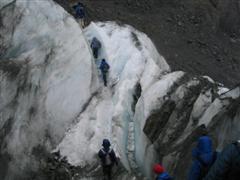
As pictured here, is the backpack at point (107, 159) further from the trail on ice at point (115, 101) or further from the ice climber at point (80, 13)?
the ice climber at point (80, 13)

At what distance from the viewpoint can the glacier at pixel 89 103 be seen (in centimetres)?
1571

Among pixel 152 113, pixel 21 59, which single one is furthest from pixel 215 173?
pixel 21 59

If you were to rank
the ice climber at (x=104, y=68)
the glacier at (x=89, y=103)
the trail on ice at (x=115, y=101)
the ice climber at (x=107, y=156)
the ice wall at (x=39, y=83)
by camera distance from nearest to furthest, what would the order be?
1. the ice climber at (x=107, y=156)
2. the glacier at (x=89, y=103)
3. the trail on ice at (x=115, y=101)
4. the ice wall at (x=39, y=83)
5. the ice climber at (x=104, y=68)

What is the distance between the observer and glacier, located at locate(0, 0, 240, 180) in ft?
51.5

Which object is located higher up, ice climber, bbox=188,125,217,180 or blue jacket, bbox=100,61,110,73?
ice climber, bbox=188,125,217,180

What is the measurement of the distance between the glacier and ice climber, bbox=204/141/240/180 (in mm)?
4885

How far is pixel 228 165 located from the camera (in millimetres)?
9047

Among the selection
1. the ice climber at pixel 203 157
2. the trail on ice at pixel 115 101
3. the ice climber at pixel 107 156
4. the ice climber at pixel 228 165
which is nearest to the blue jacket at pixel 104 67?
the trail on ice at pixel 115 101

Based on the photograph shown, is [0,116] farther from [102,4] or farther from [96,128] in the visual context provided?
[102,4]

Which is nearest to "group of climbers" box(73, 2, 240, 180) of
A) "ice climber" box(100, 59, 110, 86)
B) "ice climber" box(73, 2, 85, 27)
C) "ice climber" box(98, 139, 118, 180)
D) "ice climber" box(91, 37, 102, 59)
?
"ice climber" box(98, 139, 118, 180)

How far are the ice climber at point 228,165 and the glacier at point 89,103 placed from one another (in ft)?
16.0

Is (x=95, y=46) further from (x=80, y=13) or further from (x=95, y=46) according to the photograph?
(x=80, y=13)

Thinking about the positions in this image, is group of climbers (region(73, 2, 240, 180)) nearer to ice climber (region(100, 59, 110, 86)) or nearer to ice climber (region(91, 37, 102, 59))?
ice climber (region(100, 59, 110, 86))

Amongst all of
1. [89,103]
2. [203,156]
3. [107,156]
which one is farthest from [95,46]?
[203,156]
